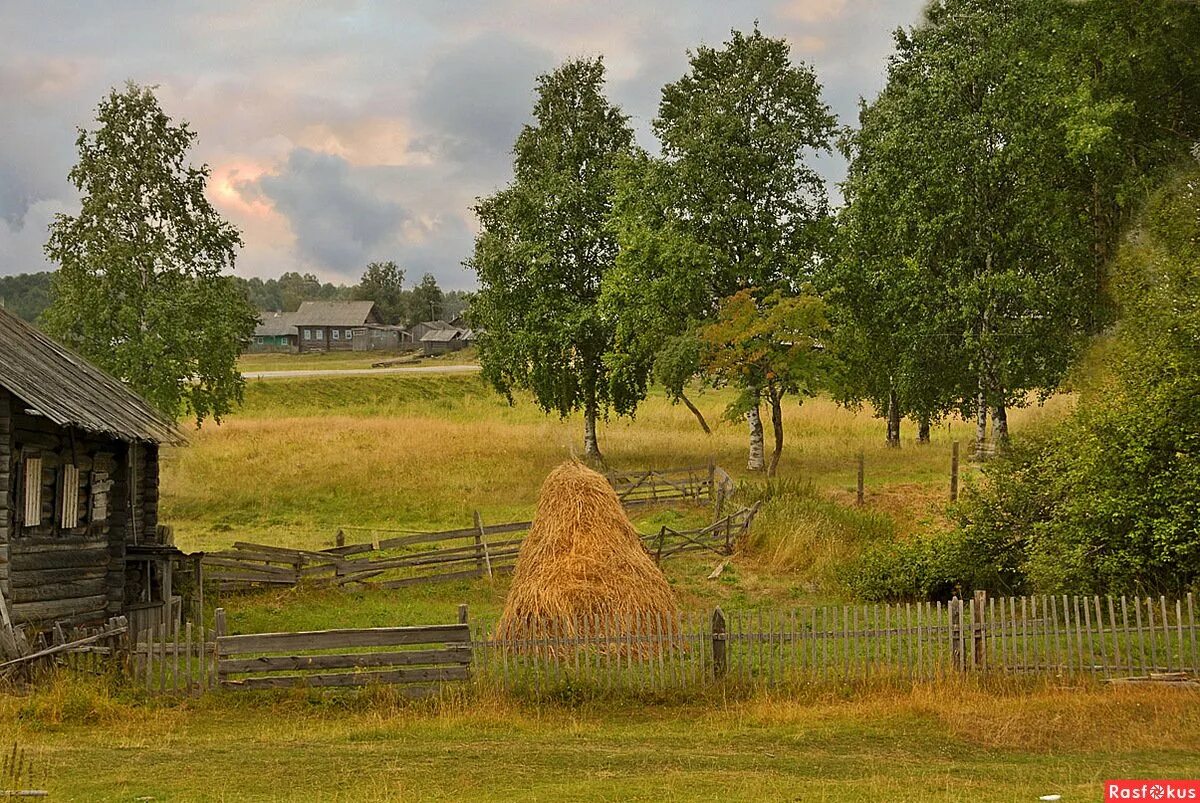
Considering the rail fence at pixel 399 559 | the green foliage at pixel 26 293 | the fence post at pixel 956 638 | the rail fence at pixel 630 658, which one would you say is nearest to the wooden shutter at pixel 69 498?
the rail fence at pixel 630 658

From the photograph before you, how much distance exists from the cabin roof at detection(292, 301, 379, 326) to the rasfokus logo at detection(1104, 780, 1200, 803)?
104456 millimetres

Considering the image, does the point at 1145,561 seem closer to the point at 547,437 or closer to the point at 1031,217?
the point at 1031,217

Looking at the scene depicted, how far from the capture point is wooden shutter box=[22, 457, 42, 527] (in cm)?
1753

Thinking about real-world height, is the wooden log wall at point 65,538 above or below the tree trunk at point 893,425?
below

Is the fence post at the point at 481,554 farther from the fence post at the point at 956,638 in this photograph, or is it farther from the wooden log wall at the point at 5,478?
the fence post at the point at 956,638

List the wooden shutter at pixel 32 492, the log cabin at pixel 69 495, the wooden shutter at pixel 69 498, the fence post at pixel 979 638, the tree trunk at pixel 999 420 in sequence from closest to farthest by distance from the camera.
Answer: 1. the fence post at pixel 979 638
2. the log cabin at pixel 69 495
3. the wooden shutter at pixel 32 492
4. the wooden shutter at pixel 69 498
5. the tree trunk at pixel 999 420

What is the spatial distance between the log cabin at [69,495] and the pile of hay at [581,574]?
727 centimetres

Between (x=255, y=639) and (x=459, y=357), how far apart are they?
81108mm

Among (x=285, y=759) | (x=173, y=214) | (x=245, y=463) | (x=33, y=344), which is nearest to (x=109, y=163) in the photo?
(x=173, y=214)

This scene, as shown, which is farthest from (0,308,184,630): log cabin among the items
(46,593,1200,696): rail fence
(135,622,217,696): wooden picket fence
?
(46,593,1200,696): rail fence

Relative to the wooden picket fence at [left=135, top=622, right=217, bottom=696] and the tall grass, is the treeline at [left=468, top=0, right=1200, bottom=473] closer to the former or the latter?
the tall grass

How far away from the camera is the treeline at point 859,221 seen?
90.6ft

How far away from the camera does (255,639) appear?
15.0m

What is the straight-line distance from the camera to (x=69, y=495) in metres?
18.7
